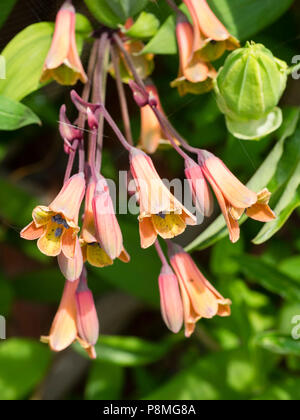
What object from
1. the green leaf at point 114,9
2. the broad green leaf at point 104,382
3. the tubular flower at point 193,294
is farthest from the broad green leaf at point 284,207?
the broad green leaf at point 104,382

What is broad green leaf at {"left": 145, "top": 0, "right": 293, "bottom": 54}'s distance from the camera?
0.92 m

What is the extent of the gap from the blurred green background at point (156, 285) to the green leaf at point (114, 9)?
5 centimetres

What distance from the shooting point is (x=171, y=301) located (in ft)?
2.86

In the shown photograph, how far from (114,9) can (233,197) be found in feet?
1.08

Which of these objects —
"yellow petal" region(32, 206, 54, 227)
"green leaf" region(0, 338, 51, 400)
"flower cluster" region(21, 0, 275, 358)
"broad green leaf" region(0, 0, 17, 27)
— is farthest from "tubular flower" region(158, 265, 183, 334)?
"green leaf" region(0, 338, 51, 400)

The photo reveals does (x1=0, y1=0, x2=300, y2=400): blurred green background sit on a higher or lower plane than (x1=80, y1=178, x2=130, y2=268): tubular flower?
lower

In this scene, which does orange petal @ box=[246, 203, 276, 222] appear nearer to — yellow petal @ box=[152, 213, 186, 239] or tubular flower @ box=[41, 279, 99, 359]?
yellow petal @ box=[152, 213, 186, 239]

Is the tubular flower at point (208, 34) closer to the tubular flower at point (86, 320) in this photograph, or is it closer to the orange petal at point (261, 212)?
the orange petal at point (261, 212)

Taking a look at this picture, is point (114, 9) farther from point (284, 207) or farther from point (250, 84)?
point (284, 207)

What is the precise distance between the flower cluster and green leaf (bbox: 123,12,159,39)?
29mm

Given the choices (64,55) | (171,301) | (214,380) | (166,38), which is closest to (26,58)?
(64,55)

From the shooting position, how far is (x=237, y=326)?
49.8 inches

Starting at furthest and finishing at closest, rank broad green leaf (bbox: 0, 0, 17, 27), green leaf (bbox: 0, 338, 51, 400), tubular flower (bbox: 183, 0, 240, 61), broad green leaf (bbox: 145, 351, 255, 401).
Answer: green leaf (bbox: 0, 338, 51, 400)
broad green leaf (bbox: 145, 351, 255, 401)
broad green leaf (bbox: 0, 0, 17, 27)
tubular flower (bbox: 183, 0, 240, 61)
